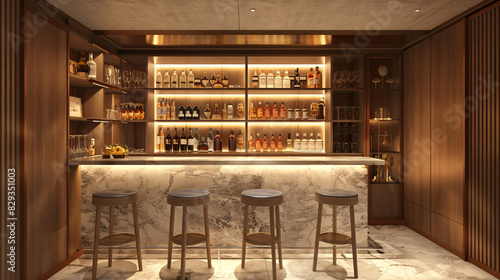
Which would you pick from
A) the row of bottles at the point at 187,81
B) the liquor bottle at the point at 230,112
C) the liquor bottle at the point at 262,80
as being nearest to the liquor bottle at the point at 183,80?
the row of bottles at the point at 187,81

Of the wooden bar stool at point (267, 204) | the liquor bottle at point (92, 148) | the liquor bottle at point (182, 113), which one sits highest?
the liquor bottle at point (182, 113)

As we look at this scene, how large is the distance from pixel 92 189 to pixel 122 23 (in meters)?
1.82

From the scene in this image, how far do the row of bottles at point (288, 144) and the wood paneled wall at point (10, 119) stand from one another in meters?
2.82

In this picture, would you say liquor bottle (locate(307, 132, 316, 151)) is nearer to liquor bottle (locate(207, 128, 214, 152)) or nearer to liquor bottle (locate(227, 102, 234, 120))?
liquor bottle (locate(227, 102, 234, 120))

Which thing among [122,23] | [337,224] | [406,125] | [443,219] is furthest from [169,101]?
[443,219]

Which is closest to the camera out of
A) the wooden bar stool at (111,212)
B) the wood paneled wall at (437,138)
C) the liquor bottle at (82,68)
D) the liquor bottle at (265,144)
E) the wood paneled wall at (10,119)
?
the wood paneled wall at (10,119)

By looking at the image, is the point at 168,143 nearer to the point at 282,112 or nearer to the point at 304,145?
the point at 282,112

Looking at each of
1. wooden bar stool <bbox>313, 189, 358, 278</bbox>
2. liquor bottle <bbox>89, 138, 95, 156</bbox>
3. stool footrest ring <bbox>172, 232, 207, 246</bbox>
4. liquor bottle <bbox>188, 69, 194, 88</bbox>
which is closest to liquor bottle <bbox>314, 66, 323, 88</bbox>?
liquor bottle <bbox>188, 69, 194, 88</bbox>

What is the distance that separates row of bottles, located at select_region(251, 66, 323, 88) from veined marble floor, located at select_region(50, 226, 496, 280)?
90.9 inches

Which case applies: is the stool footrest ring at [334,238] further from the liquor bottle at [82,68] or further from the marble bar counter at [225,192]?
the liquor bottle at [82,68]

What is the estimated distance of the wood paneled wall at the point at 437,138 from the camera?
3.27 meters

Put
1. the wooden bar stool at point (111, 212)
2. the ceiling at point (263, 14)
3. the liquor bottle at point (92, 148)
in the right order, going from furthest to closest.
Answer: the liquor bottle at point (92, 148), the ceiling at point (263, 14), the wooden bar stool at point (111, 212)

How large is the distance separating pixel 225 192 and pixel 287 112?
1.84 meters

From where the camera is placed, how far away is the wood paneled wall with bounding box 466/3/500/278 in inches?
110
